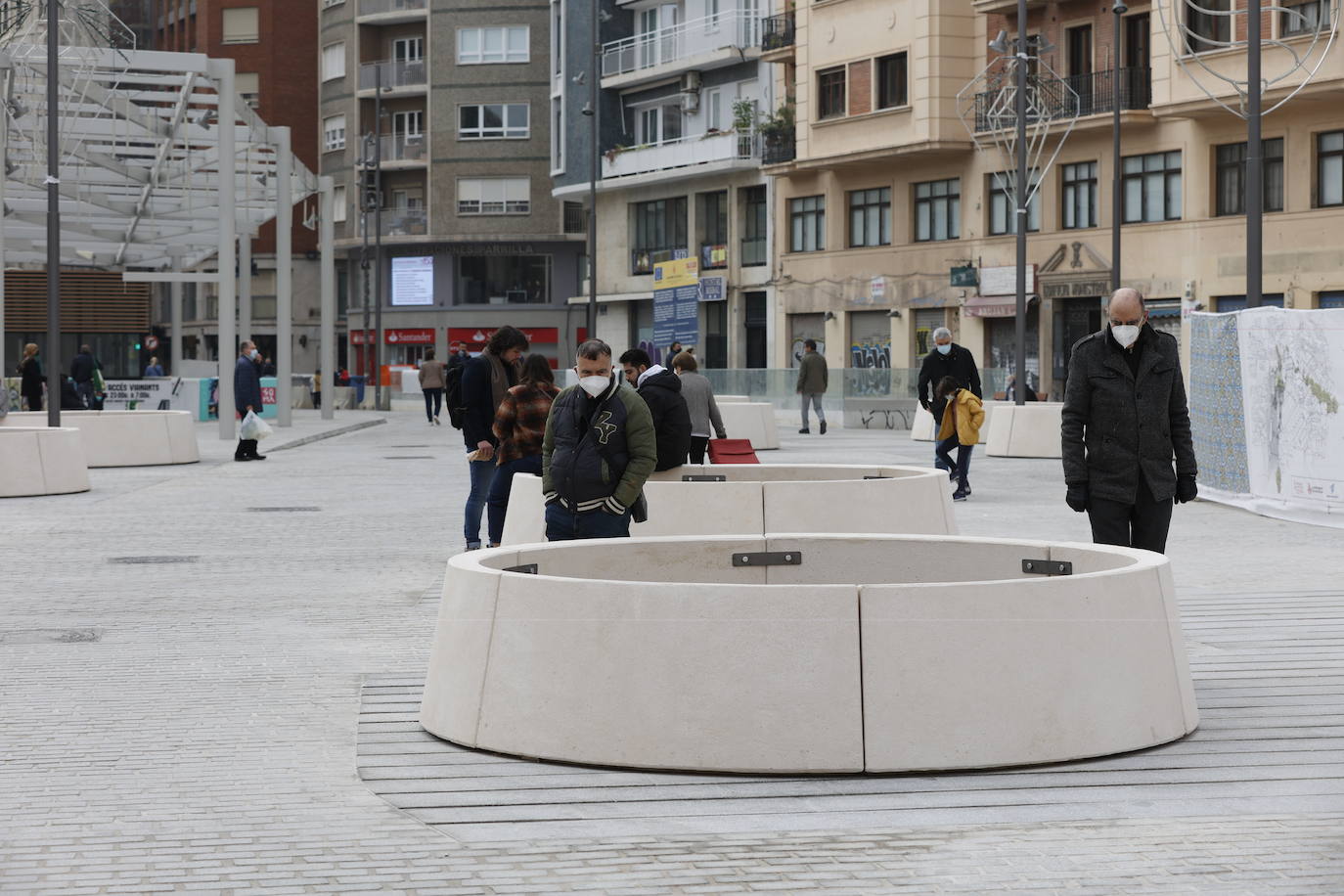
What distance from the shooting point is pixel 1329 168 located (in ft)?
134

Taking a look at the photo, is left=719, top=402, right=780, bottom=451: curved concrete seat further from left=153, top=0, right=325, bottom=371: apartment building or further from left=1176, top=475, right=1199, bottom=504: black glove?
left=153, top=0, right=325, bottom=371: apartment building

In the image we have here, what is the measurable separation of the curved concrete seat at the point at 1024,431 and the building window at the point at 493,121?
163ft

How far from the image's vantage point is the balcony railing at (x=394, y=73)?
79.1 meters

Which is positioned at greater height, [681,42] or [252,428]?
[681,42]

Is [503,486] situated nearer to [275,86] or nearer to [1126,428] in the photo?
[1126,428]

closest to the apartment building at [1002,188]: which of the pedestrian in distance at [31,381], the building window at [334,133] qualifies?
the pedestrian in distance at [31,381]

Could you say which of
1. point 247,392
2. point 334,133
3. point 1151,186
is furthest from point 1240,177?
point 334,133

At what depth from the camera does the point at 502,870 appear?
5414mm

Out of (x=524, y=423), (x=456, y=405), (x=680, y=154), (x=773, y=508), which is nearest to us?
(x=773, y=508)

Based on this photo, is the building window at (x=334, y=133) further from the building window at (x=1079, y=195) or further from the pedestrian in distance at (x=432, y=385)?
the building window at (x=1079, y=195)

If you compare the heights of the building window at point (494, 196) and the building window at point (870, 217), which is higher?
the building window at point (494, 196)

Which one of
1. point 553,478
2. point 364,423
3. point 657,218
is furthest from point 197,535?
point 657,218

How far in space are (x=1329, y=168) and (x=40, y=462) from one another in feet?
92.3

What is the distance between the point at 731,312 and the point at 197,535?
44285mm
